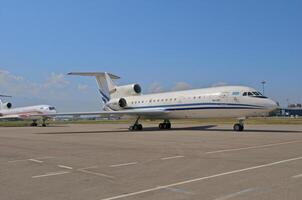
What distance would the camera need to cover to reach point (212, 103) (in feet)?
96.4

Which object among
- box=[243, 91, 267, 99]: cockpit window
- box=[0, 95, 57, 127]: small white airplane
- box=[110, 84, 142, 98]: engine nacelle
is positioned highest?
Result: box=[110, 84, 142, 98]: engine nacelle

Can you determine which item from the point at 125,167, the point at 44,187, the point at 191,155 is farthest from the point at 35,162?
the point at 191,155

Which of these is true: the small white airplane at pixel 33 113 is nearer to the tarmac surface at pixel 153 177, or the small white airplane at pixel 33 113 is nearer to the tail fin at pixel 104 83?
the tail fin at pixel 104 83

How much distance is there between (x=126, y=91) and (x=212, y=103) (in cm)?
1354

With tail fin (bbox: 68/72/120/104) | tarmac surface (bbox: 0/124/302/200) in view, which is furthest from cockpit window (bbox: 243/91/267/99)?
tail fin (bbox: 68/72/120/104)

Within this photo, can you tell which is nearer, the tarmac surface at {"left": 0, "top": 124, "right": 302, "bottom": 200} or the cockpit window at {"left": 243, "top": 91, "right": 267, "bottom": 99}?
the tarmac surface at {"left": 0, "top": 124, "right": 302, "bottom": 200}

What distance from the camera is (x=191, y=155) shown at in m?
12.3

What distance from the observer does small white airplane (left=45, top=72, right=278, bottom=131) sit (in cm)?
2725

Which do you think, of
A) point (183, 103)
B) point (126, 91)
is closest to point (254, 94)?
point (183, 103)

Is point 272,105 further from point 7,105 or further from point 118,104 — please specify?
point 7,105

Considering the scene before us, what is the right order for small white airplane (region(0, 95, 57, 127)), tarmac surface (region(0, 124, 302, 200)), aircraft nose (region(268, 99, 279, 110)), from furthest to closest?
1. small white airplane (region(0, 95, 57, 127))
2. aircraft nose (region(268, 99, 279, 110))
3. tarmac surface (region(0, 124, 302, 200))

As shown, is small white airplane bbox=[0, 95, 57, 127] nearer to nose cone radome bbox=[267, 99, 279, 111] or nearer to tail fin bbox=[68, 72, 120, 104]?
tail fin bbox=[68, 72, 120, 104]

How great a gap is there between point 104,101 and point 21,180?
3446 centimetres

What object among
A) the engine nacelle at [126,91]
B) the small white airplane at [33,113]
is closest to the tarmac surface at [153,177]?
the engine nacelle at [126,91]
